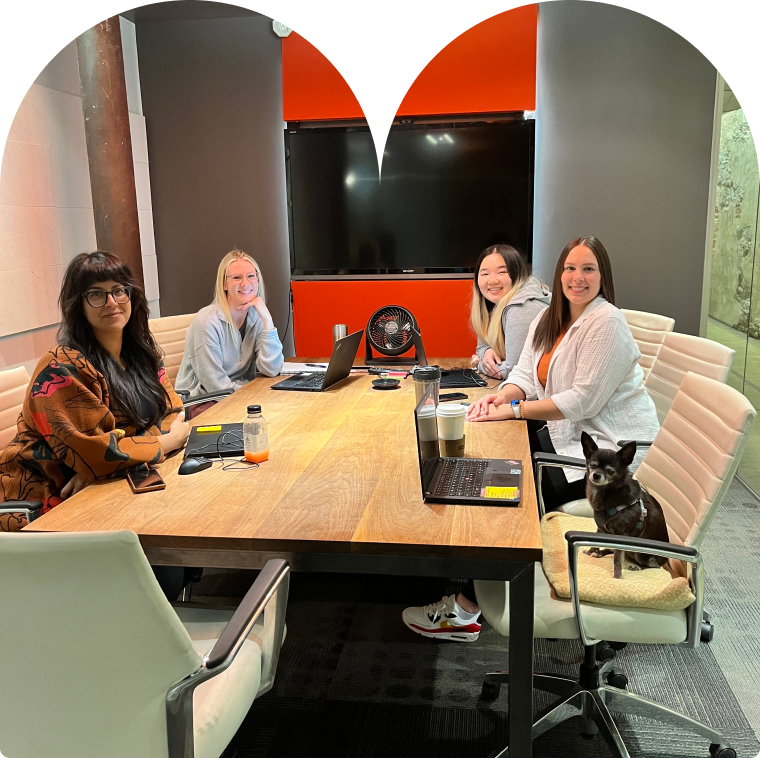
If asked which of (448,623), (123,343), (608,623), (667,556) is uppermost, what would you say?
(123,343)

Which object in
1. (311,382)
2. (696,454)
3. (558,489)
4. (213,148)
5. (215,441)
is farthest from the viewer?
(213,148)

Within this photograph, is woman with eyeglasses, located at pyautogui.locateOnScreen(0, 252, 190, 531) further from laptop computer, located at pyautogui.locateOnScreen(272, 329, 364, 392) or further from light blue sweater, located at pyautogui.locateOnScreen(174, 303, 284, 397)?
light blue sweater, located at pyautogui.locateOnScreen(174, 303, 284, 397)

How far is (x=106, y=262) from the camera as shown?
233 cm

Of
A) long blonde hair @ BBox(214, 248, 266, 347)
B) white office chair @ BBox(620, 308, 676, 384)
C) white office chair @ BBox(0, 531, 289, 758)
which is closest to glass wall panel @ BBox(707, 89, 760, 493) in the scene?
white office chair @ BBox(620, 308, 676, 384)

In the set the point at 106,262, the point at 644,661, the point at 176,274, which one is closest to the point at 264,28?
the point at 176,274

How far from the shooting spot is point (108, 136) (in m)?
4.59

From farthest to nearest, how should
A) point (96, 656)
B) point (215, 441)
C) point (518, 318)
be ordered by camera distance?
1. point (518, 318)
2. point (215, 441)
3. point (96, 656)

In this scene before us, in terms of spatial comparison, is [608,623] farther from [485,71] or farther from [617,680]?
[485,71]

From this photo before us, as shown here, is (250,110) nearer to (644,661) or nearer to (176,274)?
(176,274)

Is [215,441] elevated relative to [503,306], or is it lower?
lower

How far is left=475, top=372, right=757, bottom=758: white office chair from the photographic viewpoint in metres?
1.79

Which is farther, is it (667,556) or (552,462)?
(552,462)

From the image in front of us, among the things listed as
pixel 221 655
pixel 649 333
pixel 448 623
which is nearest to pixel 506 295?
pixel 649 333

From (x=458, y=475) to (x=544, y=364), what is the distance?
1.16 metres
